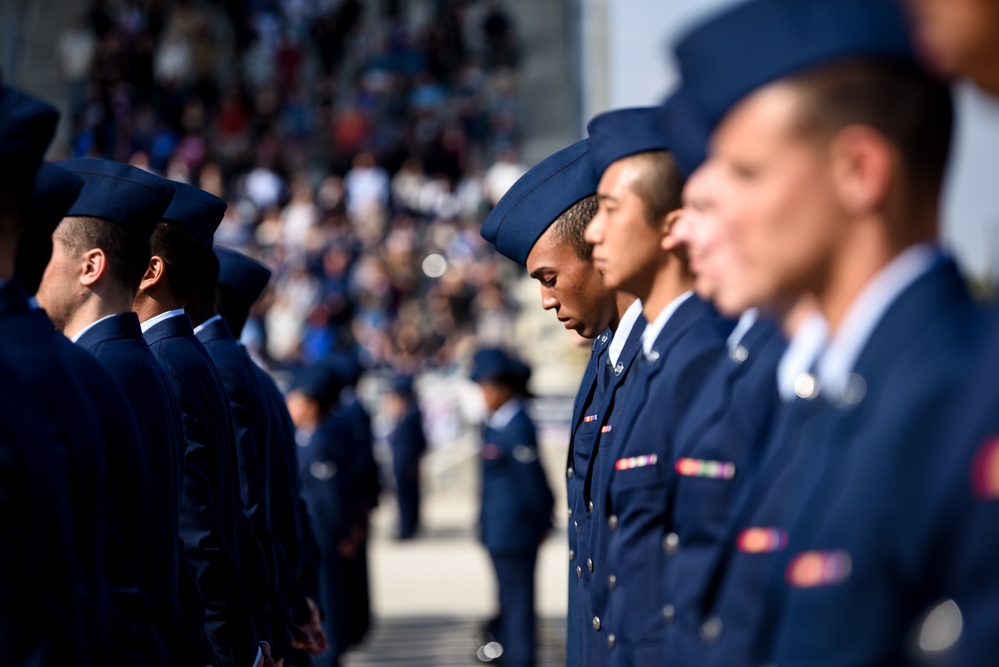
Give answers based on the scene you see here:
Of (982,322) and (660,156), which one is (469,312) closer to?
(660,156)

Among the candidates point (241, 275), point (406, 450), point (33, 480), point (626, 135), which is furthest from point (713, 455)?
point (406, 450)

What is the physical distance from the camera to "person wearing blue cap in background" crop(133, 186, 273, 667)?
420 cm

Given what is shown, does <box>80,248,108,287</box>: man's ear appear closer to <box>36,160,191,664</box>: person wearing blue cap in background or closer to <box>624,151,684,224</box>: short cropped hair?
<box>36,160,191,664</box>: person wearing blue cap in background

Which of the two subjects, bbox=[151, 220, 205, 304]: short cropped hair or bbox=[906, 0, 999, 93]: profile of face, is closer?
bbox=[906, 0, 999, 93]: profile of face

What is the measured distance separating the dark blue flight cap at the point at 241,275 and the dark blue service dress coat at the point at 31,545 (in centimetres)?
406

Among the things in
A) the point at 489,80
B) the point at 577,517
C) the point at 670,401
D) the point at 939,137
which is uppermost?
the point at 489,80

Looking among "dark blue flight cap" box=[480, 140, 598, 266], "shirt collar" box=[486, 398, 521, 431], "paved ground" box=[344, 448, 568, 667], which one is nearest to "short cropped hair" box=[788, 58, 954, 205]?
"dark blue flight cap" box=[480, 140, 598, 266]

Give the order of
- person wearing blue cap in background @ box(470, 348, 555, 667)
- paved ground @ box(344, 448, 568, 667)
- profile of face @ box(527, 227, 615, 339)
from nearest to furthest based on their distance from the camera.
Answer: profile of face @ box(527, 227, 615, 339)
person wearing blue cap in background @ box(470, 348, 555, 667)
paved ground @ box(344, 448, 568, 667)

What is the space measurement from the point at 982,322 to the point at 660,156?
67.0 inches

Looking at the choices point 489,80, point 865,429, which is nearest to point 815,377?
point 865,429

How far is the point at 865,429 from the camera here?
5.95ft

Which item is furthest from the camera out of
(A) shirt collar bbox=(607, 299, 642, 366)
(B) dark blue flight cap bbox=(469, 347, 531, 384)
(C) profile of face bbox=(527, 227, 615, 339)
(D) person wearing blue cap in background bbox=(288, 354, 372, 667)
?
(B) dark blue flight cap bbox=(469, 347, 531, 384)

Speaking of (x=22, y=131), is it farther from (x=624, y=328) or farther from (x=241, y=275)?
(x=241, y=275)

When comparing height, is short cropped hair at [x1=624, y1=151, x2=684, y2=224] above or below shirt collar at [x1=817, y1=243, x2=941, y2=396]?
above
